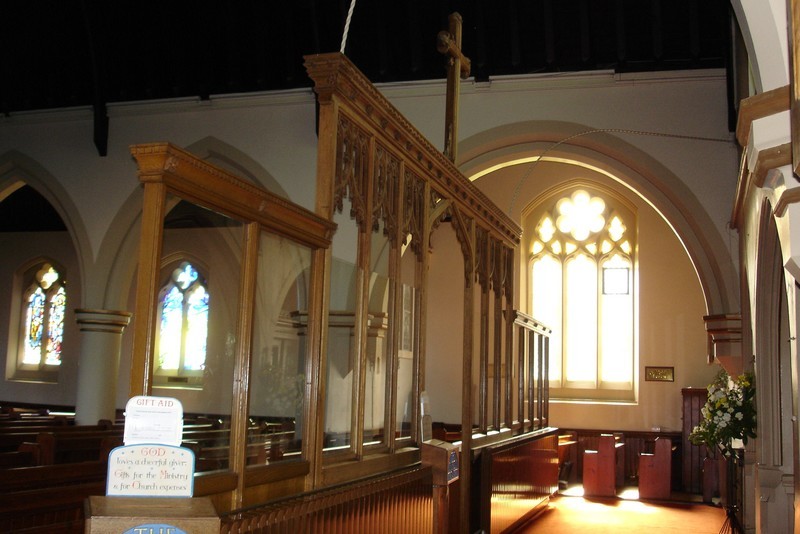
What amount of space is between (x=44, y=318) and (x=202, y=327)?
12401 mm

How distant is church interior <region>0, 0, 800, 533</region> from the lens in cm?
279

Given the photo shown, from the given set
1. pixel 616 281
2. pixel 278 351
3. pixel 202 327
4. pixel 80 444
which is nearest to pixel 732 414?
pixel 278 351

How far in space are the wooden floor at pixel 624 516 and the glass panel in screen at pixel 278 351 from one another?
3673mm

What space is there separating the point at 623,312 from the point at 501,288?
621cm

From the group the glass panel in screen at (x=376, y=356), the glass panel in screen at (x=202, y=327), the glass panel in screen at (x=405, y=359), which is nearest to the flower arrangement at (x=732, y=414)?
the glass panel in screen at (x=405, y=359)

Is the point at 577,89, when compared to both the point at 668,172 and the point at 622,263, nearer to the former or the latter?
the point at 668,172

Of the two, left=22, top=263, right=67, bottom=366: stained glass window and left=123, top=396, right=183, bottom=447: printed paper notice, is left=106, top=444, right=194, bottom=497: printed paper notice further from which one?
left=22, top=263, right=67, bottom=366: stained glass window

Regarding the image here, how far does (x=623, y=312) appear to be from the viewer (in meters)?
11.9

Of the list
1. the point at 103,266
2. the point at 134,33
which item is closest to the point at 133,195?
the point at 103,266

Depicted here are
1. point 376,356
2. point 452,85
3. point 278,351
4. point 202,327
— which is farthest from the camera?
point 452,85

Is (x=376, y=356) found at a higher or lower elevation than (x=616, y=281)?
lower

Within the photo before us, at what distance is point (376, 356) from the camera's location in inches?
153

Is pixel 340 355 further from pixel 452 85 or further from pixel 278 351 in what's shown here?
pixel 452 85

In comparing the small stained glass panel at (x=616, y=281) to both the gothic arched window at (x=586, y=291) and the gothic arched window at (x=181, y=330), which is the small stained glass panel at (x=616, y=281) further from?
the gothic arched window at (x=181, y=330)
